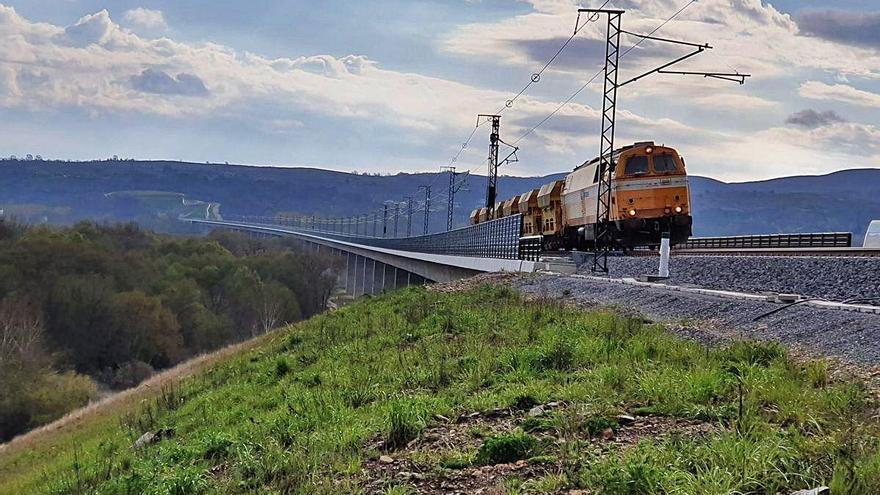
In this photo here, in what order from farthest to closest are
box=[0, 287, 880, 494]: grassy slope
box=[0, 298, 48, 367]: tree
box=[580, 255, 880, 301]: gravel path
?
box=[0, 298, 48, 367]: tree < box=[580, 255, 880, 301]: gravel path < box=[0, 287, 880, 494]: grassy slope

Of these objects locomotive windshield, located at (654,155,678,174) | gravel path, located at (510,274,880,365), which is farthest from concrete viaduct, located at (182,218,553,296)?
gravel path, located at (510,274,880,365)

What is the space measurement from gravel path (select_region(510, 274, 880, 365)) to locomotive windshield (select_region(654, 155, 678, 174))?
15333 mm

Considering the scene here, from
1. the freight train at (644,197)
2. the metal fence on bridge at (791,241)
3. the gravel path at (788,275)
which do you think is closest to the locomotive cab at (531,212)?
the metal fence on bridge at (791,241)

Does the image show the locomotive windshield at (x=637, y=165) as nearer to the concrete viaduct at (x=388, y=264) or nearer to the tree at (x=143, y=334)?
the concrete viaduct at (x=388, y=264)

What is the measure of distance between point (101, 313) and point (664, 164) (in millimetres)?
44239

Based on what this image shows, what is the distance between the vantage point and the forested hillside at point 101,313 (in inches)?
1672

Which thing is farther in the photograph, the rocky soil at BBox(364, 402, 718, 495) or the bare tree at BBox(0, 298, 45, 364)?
the bare tree at BBox(0, 298, 45, 364)

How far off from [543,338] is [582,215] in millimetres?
23035

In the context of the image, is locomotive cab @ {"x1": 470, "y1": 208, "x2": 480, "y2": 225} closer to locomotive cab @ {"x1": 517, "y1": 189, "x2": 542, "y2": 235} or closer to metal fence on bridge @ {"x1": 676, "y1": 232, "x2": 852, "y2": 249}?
locomotive cab @ {"x1": 517, "y1": 189, "x2": 542, "y2": 235}

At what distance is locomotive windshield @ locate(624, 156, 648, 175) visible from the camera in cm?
3188

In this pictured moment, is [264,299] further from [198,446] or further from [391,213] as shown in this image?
[198,446]

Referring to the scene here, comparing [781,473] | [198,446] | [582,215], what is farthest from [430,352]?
[582,215]

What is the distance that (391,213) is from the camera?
119 meters

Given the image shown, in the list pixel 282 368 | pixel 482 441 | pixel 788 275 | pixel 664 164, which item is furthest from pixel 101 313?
pixel 482 441
